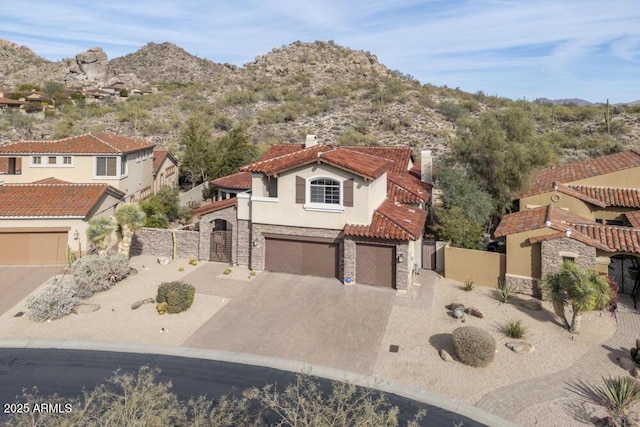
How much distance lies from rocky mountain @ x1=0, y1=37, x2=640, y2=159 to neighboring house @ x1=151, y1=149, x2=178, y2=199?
10.6 meters

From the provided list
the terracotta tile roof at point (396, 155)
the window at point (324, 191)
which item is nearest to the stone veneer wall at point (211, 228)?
the window at point (324, 191)

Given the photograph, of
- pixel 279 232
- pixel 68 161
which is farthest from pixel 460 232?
pixel 68 161

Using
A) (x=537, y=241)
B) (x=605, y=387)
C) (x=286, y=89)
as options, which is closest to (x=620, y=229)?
(x=537, y=241)

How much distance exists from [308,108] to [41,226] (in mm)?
49376

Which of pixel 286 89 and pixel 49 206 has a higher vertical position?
pixel 286 89

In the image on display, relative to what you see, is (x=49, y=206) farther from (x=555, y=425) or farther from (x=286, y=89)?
(x=286, y=89)

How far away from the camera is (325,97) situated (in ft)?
245

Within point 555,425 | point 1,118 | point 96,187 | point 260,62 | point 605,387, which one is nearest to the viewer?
point 555,425

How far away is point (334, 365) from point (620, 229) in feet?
51.8

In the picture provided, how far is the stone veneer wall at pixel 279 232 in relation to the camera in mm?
21938

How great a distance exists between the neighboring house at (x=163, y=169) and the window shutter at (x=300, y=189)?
67.6ft

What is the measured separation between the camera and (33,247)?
24.4 m

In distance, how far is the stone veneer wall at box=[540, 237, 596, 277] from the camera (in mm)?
18750

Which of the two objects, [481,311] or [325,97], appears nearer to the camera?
[481,311]
